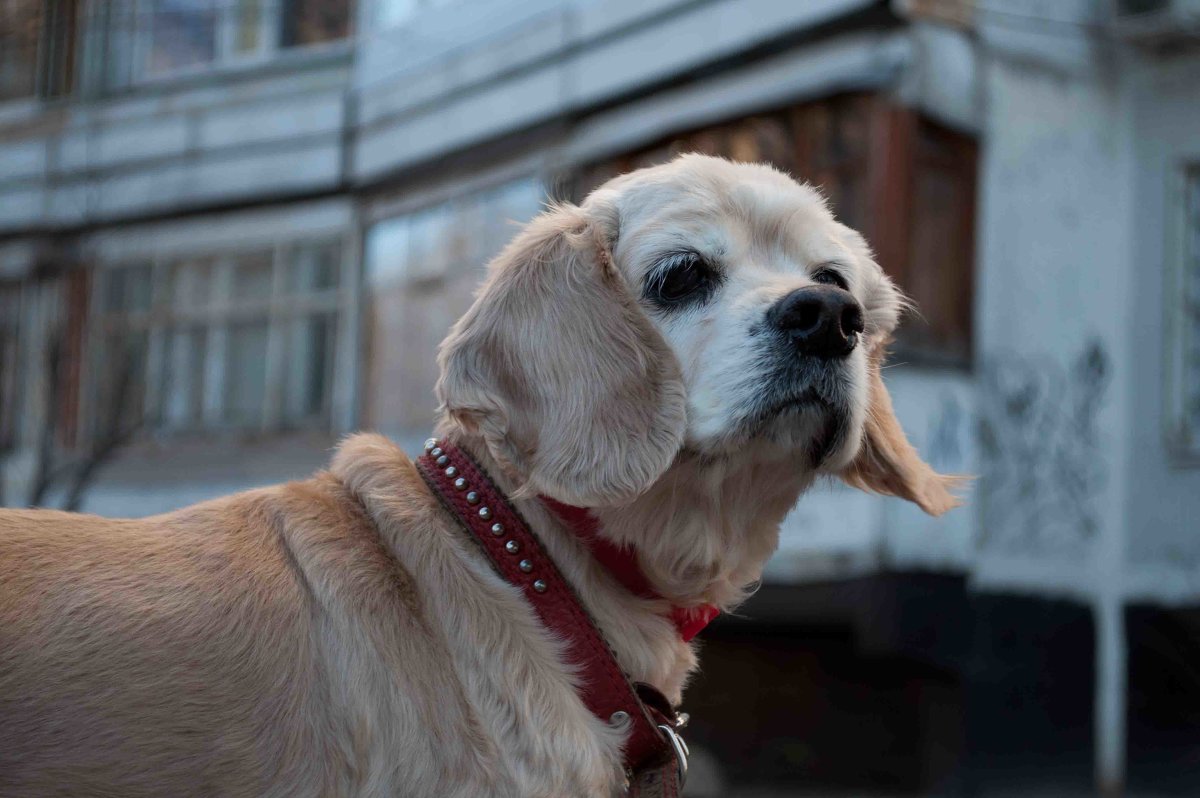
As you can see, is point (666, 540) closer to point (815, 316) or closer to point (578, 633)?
point (578, 633)

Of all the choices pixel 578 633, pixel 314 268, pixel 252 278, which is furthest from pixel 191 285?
pixel 578 633

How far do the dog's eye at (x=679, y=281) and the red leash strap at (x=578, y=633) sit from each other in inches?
23.2

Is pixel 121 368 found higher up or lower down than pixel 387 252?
lower down

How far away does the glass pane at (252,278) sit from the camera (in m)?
12.4

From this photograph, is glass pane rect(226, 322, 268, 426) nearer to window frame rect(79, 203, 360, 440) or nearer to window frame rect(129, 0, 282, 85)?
window frame rect(79, 203, 360, 440)

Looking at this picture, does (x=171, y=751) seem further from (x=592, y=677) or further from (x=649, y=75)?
(x=649, y=75)

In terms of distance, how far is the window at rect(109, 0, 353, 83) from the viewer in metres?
12.2

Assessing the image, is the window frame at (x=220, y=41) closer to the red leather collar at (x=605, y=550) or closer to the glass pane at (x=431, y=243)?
the glass pane at (x=431, y=243)

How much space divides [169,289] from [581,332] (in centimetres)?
1147

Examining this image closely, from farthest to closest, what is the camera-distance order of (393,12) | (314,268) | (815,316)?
(314,268)
(393,12)
(815,316)

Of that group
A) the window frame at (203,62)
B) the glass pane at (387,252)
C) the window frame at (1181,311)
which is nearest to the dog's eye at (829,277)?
the window frame at (1181,311)

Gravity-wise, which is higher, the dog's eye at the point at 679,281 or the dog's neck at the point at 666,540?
the dog's eye at the point at 679,281

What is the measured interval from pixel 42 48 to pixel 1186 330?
1300 centimetres

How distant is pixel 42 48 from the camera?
47.0 ft
